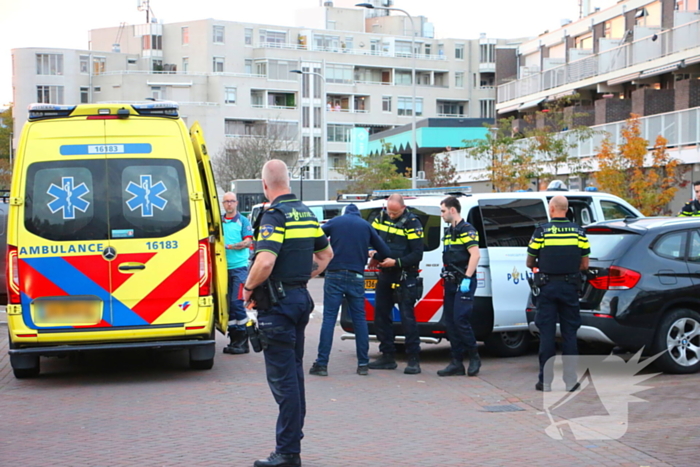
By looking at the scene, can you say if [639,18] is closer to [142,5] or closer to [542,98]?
[542,98]

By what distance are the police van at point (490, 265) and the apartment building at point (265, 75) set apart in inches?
2878

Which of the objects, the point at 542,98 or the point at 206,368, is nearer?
the point at 206,368

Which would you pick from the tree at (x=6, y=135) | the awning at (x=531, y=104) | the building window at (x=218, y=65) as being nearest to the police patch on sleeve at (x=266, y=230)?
the awning at (x=531, y=104)

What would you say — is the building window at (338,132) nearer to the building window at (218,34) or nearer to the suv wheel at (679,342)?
the building window at (218,34)

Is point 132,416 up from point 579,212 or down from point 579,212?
down

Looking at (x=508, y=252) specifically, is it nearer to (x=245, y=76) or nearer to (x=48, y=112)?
(x=48, y=112)

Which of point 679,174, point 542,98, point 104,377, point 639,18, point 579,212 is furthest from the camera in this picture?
point 542,98

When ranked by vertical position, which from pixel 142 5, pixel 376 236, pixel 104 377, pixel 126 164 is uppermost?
pixel 142 5

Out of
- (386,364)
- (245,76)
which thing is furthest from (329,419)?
(245,76)

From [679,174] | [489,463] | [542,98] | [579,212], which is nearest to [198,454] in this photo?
[489,463]

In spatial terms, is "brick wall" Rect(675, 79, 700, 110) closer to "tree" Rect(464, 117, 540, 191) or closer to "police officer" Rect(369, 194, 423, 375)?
"tree" Rect(464, 117, 540, 191)

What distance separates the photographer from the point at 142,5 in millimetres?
95062

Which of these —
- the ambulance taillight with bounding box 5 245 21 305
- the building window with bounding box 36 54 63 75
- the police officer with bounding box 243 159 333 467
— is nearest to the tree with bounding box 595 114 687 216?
the ambulance taillight with bounding box 5 245 21 305

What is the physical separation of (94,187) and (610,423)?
17.5 ft
